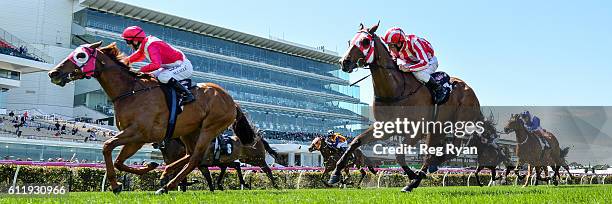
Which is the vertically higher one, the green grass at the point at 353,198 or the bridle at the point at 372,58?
the bridle at the point at 372,58

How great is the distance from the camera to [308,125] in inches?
2746

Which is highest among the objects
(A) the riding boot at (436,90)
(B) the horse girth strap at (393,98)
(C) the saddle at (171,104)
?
(A) the riding boot at (436,90)

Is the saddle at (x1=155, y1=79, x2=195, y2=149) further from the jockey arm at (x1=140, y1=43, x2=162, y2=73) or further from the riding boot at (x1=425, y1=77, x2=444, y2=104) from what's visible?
the riding boot at (x1=425, y1=77, x2=444, y2=104)

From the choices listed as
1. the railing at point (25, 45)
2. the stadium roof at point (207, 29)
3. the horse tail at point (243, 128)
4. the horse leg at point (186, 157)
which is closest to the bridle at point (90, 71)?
the horse leg at point (186, 157)

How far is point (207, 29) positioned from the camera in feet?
212

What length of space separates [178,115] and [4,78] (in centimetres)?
4608

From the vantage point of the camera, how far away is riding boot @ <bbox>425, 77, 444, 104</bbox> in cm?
730

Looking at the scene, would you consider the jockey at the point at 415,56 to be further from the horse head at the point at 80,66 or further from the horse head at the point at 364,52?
the horse head at the point at 80,66

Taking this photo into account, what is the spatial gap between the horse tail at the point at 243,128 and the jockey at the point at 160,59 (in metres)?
1.57

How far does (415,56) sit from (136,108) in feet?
11.4

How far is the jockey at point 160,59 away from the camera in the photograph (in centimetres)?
685

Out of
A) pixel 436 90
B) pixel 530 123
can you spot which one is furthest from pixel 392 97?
pixel 530 123

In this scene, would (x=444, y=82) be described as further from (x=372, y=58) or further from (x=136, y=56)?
(x=136, y=56)

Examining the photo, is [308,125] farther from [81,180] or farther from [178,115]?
[178,115]
